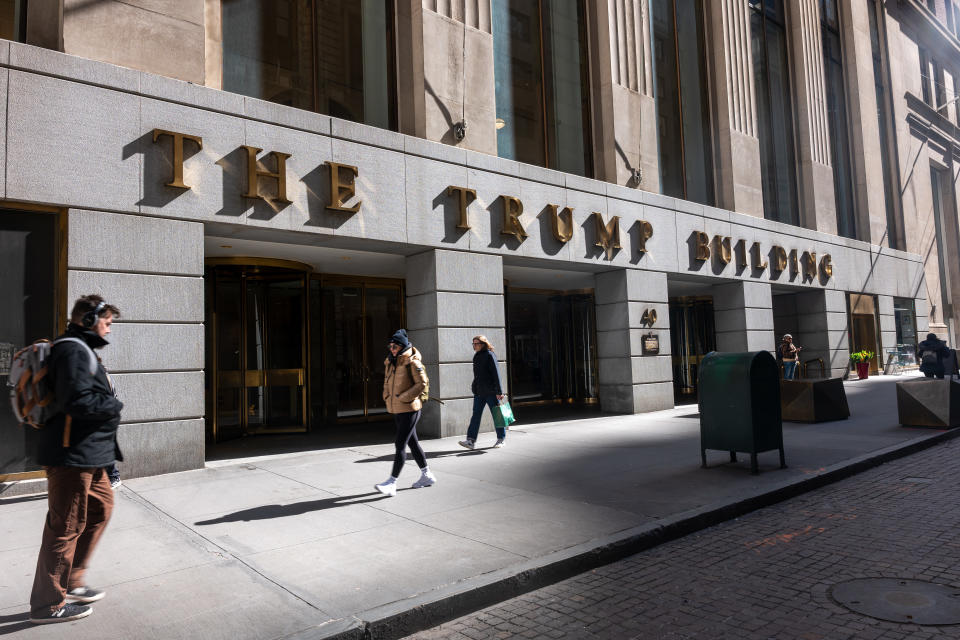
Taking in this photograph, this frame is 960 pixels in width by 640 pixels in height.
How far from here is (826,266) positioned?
22438mm

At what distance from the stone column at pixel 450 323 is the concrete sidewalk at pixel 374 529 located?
159 cm

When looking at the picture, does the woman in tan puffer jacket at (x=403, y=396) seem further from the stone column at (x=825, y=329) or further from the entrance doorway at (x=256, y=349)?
the stone column at (x=825, y=329)

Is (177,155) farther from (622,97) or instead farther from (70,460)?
(622,97)

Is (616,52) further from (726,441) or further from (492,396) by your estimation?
(726,441)

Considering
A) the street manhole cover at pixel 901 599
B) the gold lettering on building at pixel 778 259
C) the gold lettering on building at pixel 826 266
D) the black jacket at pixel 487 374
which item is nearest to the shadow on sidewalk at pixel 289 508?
the black jacket at pixel 487 374

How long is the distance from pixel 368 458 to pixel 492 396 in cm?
218

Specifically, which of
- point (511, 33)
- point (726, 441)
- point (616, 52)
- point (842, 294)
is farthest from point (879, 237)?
point (726, 441)

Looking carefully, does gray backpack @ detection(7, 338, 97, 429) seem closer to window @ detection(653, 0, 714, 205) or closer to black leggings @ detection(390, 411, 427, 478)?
black leggings @ detection(390, 411, 427, 478)

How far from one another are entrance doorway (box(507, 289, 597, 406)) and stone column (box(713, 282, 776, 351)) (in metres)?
3.98

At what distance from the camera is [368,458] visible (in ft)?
31.1

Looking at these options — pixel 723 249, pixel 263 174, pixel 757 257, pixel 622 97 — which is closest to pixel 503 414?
pixel 263 174

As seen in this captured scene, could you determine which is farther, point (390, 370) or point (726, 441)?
point (726, 441)

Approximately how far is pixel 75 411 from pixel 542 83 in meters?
13.4

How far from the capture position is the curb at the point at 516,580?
12.1ft
